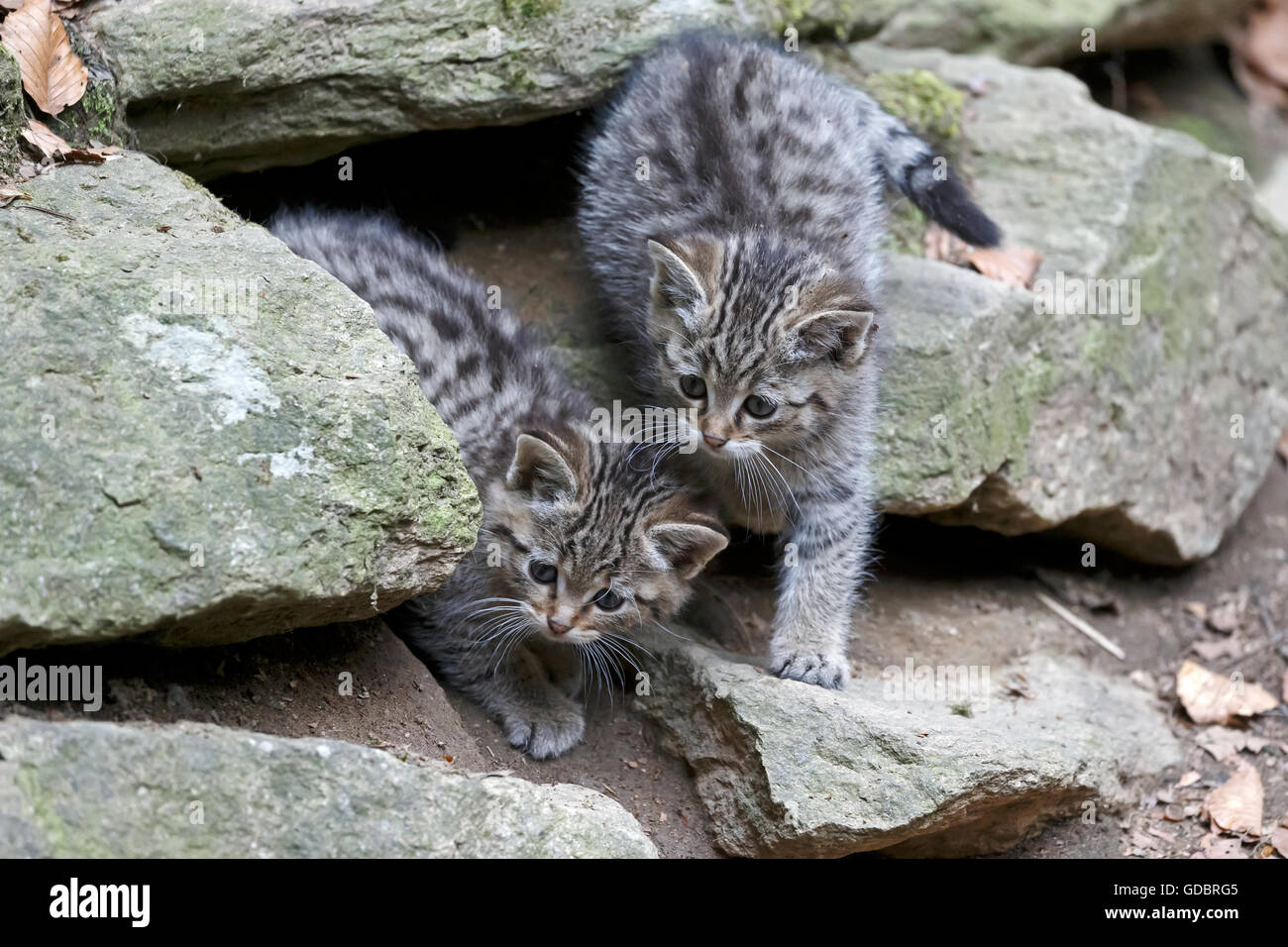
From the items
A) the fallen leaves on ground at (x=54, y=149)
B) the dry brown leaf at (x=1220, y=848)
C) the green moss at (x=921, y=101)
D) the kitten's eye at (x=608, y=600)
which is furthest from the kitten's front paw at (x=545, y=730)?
the green moss at (x=921, y=101)

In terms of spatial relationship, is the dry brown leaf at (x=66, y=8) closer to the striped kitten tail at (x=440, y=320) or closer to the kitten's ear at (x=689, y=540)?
the striped kitten tail at (x=440, y=320)

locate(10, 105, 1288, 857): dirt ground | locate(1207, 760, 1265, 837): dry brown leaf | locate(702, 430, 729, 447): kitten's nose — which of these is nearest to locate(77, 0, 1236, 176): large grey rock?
locate(10, 105, 1288, 857): dirt ground

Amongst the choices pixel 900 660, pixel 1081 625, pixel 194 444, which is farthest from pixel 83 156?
pixel 1081 625

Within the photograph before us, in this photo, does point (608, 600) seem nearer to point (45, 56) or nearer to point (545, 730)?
point (545, 730)

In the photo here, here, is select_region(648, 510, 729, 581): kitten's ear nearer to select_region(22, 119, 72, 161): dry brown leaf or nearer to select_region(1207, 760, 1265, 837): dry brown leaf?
select_region(1207, 760, 1265, 837): dry brown leaf

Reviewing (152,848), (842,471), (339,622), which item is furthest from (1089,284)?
(152,848)

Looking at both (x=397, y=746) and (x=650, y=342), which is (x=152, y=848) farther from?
(x=650, y=342)
